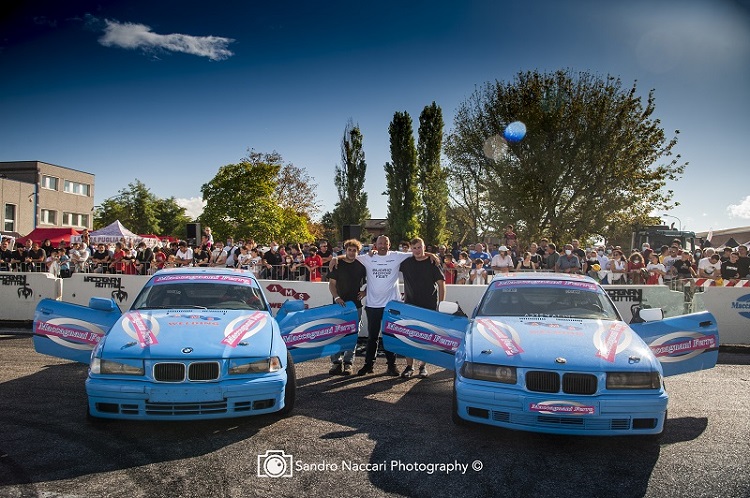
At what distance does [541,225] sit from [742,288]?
1702 centimetres

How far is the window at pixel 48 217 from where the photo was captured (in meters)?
53.5

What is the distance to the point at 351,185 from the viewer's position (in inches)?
2068

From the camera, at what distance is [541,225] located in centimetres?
2806

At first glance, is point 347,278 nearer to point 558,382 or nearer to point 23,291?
point 558,382

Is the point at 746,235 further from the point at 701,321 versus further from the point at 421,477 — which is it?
the point at 421,477

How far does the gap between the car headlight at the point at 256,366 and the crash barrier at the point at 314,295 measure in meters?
5.98

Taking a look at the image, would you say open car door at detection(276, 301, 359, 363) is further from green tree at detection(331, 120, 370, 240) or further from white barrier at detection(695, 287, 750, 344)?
green tree at detection(331, 120, 370, 240)

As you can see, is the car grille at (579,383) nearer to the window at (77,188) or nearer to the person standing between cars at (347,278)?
the person standing between cars at (347,278)

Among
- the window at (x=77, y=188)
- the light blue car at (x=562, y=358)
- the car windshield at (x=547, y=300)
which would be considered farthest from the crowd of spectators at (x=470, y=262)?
the window at (x=77, y=188)

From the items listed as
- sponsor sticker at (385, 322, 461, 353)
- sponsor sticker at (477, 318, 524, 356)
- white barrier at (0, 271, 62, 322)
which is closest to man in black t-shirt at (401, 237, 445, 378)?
sponsor sticker at (385, 322, 461, 353)

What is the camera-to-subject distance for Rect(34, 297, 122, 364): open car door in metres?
6.45

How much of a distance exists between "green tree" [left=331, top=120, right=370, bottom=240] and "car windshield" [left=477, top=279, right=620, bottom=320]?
45912 mm

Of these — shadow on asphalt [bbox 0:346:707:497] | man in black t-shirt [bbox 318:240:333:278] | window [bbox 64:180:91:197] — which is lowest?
shadow on asphalt [bbox 0:346:707:497]

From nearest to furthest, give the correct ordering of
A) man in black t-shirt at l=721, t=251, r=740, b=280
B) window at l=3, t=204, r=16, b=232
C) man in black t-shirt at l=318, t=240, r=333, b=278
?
1. man in black t-shirt at l=721, t=251, r=740, b=280
2. man in black t-shirt at l=318, t=240, r=333, b=278
3. window at l=3, t=204, r=16, b=232
